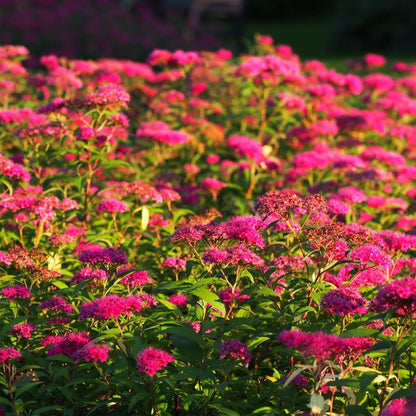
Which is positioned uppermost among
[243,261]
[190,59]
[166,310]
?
[190,59]

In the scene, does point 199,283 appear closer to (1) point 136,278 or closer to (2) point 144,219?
(1) point 136,278

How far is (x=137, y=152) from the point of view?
611 centimetres

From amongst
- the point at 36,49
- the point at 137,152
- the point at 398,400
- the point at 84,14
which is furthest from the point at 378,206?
the point at 84,14

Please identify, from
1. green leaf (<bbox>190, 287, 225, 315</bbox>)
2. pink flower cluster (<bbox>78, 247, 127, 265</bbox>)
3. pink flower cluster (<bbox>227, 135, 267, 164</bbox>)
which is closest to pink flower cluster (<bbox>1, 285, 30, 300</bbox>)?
pink flower cluster (<bbox>78, 247, 127, 265</bbox>)

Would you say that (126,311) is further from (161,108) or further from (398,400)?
(161,108)

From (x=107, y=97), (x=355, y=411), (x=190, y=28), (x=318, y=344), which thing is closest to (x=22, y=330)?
(x=318, y=344)

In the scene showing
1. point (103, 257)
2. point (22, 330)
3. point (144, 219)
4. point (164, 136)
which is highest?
point (164, 136)

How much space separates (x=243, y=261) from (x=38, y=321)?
1047 millimetres

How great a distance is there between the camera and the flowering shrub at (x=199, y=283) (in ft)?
8.98

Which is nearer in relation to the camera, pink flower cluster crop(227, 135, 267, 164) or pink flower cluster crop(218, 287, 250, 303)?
pink flower cluster crop(218, 287, 250, 303)

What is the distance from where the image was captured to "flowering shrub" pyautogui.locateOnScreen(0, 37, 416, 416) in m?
2.74

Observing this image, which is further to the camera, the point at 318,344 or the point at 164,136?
the point at 164,136

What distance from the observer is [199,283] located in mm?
2957

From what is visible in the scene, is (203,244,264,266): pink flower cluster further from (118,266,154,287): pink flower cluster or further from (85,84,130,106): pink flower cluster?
(85,84,130,106): pink flower cluster
